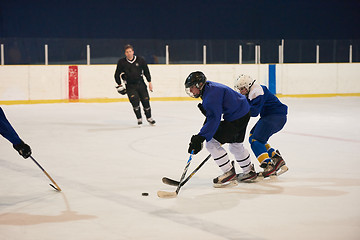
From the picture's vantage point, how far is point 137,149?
6.95 m

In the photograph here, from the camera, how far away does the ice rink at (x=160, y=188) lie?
12.0 ft

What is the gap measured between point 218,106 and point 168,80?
959cm

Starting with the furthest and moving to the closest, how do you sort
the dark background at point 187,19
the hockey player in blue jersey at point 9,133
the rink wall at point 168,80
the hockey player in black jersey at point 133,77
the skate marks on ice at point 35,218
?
the dark background at point 187,19
the rink wall at point 168,80
the hockey player in black jersey at point 133,77
the hockey player in blue jersey at point 9,133
the skate marks on ice at point 35,218

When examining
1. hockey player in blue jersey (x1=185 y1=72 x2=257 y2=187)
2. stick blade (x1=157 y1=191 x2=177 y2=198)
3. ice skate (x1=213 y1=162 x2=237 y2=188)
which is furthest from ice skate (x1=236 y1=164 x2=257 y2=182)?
stick blade (x1=157 y1=191 x2=177 y2=198)

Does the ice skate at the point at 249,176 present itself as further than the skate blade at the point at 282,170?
No

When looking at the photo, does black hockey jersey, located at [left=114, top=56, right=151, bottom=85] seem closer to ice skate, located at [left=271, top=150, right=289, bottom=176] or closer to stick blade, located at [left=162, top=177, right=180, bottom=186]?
ice skate, located at [left=271, top=150, right=289, bottom=176]

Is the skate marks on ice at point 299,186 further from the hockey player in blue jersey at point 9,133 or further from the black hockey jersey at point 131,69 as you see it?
the black hockey jersey at point 131,69

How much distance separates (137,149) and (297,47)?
9359 millimetres

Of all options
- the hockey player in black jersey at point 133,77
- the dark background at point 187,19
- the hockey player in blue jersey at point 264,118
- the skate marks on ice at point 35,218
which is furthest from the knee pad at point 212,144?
the dark background at point 187,19

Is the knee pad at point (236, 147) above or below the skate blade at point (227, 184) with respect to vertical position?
above

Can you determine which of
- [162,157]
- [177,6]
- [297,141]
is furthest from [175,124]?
[177,6]

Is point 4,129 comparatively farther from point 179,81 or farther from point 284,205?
point 179,81

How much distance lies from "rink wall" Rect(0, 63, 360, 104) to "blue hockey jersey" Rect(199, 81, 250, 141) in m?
9.00

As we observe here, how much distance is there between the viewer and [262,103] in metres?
5.17
